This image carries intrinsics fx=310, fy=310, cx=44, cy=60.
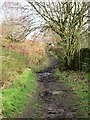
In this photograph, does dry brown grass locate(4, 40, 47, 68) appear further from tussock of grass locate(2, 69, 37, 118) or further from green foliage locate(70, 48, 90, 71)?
tussock of grass locate(2, 69, 37, 118)

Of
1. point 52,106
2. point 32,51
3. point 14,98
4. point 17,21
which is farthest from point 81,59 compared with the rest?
point 14,98

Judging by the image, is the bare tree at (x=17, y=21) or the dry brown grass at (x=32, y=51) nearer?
the bare tree at (x=17, y=21)

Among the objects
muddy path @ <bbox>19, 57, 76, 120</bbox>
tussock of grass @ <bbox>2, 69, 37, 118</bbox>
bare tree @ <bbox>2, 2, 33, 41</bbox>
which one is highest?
bare tree @ <bbox>2, 2, 33, 41</bbox>

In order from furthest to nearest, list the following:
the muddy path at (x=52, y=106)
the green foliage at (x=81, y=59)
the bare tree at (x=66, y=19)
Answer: the bare tree at (x=66, y=19)
the green foliage at (x=81, y=59)
the muddy path at (x=52, y=106)

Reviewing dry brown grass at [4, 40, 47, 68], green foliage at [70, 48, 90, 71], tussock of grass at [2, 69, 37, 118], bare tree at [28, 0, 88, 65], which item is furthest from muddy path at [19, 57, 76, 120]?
bare tree at [28, 0, 88, 65]

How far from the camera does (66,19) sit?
24281mm

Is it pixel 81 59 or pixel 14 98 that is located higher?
pixel 81 59

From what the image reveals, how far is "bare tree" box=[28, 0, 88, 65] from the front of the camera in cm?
2409

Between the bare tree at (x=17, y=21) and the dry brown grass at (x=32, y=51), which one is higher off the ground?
the bare tree at (x=17, y=21)

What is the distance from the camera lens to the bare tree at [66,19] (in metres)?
24.1

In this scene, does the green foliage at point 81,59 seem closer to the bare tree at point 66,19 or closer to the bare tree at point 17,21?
the bare tree at point 66,19

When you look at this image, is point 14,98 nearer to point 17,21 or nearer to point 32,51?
point 17,21

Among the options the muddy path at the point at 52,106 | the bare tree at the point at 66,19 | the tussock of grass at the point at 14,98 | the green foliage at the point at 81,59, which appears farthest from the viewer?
the bare tree at the point at 66,19

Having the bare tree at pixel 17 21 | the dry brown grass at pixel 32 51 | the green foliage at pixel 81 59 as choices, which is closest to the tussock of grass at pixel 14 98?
the dry brown grass at pixel 32 51
